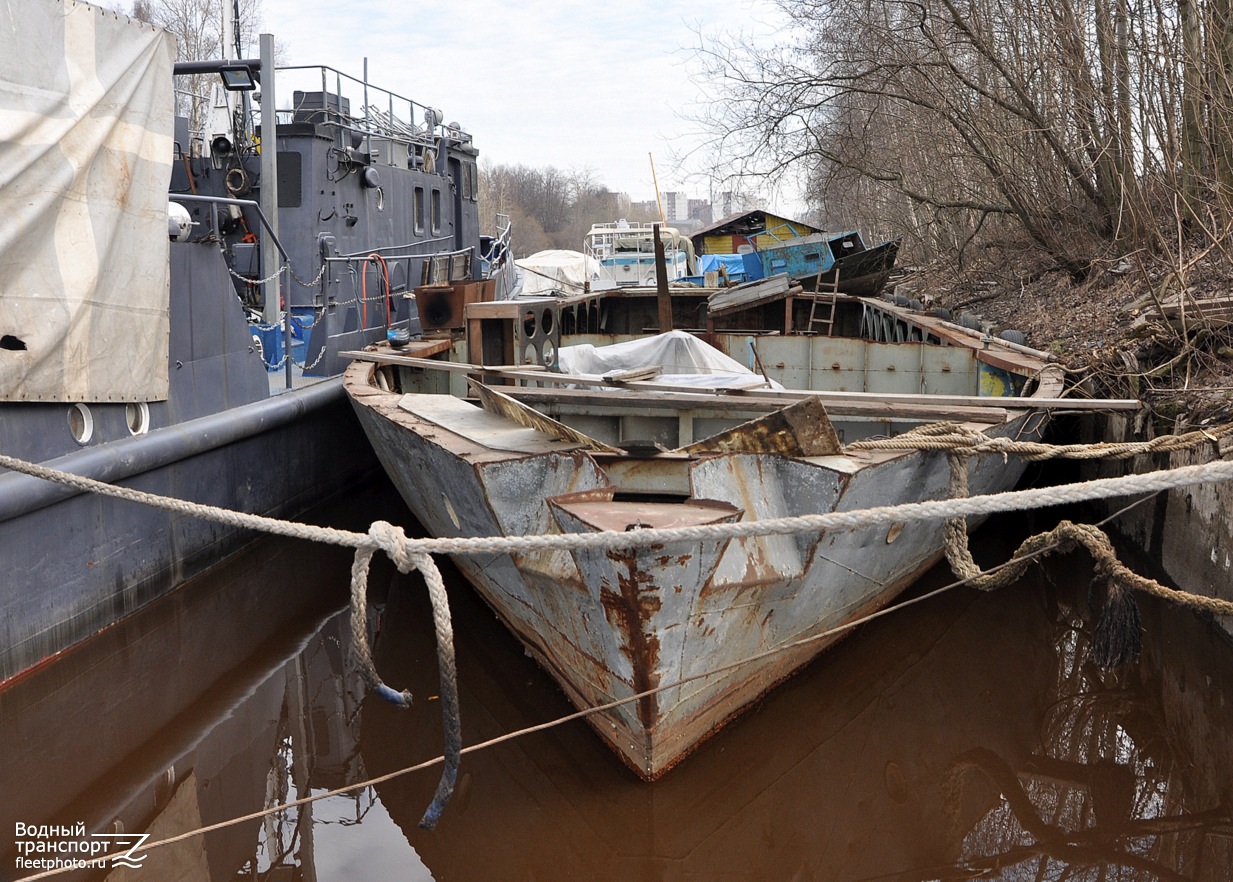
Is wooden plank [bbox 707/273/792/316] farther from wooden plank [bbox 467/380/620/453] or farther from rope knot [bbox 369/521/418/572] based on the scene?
rope knot [bbox 369/521/418/572]

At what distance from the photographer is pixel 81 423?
5.55 m

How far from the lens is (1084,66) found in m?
9.66

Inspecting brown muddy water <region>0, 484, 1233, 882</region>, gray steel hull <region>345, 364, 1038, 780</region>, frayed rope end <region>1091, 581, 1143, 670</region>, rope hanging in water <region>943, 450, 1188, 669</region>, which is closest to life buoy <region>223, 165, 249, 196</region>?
brown muddy water <region>0, 484, 1233, 882</region>

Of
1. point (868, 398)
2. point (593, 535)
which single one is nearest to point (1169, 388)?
point (868, 398)

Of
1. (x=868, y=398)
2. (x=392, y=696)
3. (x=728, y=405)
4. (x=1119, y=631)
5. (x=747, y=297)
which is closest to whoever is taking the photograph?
(x=392, y=696)

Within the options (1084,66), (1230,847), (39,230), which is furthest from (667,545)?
(1084,66)

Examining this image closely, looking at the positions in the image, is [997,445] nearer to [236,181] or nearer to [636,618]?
[636,618]

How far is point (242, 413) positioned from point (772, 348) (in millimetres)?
4749

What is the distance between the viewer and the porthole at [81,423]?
5.49 meters

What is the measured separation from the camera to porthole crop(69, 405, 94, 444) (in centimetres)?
549

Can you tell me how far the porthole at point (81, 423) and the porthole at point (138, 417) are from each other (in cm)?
32

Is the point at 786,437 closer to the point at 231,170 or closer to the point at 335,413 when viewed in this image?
the point at 335,413

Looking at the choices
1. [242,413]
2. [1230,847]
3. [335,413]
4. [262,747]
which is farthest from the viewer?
[335,413]

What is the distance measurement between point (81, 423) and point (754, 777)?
162 inches
